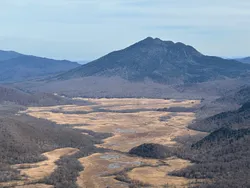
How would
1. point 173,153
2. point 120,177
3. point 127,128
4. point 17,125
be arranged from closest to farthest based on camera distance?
1. point 120,177
2. point 173,153
3. point 17,125
4. point 127,128

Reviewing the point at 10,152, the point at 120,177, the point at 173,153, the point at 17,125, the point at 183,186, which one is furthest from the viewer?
the point at 17,125

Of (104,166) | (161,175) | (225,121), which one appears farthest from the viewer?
(225,121)

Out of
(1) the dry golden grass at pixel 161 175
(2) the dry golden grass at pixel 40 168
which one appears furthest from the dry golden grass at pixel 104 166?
(2) the dry golden grass at pixel 40 168

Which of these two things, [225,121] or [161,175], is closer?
[161,175]

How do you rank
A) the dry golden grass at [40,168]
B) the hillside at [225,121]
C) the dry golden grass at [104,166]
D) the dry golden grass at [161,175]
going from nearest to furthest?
the dry golden grass at [104,166] → the dry golden grass at [161,175] → the dry golden grass at [40,168] → the hillside at [225,121]

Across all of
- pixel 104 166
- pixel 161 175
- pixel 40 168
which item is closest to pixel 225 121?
pixel 104 166

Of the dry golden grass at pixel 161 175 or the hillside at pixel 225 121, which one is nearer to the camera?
the dry golden grass at pixel 161 175

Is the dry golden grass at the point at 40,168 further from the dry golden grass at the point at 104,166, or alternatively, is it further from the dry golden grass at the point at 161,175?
the dry golden grass at the point at 161,175

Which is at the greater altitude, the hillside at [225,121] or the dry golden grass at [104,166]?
the hillside at [225,121]

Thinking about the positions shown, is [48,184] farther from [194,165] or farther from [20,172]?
[194,165]

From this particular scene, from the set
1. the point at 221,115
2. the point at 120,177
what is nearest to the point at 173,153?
the point at 120,177

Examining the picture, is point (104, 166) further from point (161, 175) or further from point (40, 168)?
point (161, 175)
